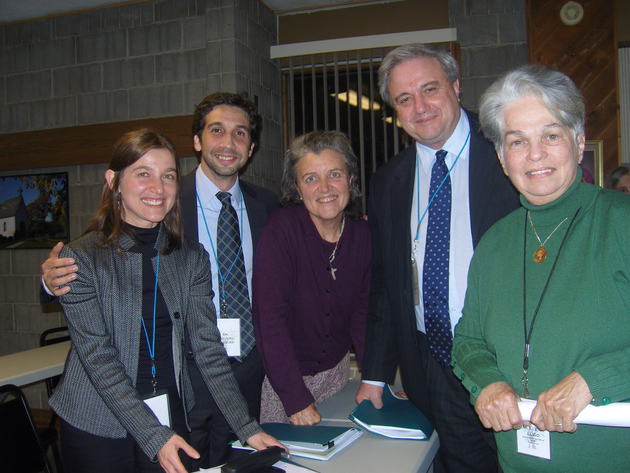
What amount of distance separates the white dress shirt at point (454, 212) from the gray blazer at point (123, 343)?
2.51 ft

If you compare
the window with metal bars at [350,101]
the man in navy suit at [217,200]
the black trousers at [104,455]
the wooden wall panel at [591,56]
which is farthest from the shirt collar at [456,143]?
the window with metal bars at [350,101]

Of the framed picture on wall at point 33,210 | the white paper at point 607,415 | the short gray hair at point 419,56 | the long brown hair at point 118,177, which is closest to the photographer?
the white paper at point 607,415

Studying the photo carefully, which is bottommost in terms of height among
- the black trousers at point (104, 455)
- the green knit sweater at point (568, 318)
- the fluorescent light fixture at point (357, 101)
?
the black trousers at point (104, 455)

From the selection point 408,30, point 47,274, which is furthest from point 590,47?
point 47,274

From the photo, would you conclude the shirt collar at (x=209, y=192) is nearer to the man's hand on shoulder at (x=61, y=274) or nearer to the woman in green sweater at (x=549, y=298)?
the man's hand on shoulder at (x=61, y=274)

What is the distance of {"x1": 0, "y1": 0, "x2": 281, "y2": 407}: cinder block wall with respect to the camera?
4621mm

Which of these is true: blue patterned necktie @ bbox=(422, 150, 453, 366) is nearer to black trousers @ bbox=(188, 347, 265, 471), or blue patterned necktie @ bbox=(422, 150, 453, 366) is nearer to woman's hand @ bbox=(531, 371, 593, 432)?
woman's hand @ bbox=(531, 371, 593, 432)

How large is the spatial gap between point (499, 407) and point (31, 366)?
292cm

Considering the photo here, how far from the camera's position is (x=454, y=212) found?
1.88 m

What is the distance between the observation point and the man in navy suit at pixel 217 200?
2201 millimetres

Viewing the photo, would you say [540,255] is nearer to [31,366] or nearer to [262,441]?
[262,441]

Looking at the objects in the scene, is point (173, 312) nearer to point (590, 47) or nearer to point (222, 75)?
point (222, 75)

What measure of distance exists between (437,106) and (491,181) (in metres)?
0.35

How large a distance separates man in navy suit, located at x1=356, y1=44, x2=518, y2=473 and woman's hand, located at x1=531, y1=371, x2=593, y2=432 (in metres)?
0.64
